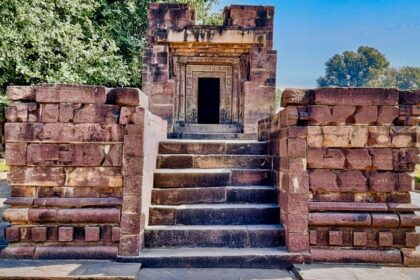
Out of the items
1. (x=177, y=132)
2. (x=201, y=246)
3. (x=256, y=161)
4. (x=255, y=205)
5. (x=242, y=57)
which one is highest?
(x=242, y=57)

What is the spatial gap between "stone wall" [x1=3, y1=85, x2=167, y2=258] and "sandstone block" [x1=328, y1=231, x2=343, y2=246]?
2426mm

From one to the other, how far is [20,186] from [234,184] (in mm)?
3008

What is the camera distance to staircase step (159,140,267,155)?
244 inches

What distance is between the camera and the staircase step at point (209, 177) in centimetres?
535

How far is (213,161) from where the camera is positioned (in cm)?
583

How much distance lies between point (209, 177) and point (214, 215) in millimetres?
713

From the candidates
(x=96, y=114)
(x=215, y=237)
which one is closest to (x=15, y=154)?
(x=96, y=114)

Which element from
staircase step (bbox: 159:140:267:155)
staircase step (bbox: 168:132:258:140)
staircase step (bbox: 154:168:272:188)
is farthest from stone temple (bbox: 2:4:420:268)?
staircase step (bbox: 168:132:258:140)

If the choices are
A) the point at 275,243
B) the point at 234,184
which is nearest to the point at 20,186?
the point at 234,184

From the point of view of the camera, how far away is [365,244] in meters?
4.43

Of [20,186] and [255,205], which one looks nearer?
[20,186]

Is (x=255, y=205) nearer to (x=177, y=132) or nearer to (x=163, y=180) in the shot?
(x=163, y=180)

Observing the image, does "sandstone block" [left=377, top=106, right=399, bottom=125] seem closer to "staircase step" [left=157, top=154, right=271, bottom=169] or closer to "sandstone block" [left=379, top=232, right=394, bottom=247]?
"sandstone block" [left=379, top=232, right=394, bottom=247]

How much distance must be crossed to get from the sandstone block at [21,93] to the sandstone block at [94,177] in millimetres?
1079
